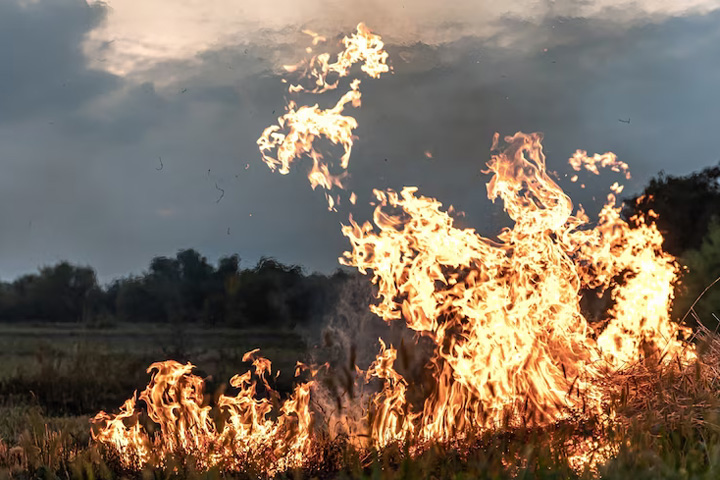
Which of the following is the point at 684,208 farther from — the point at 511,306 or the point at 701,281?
the point at 511,306

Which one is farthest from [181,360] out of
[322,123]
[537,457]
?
[537,457]

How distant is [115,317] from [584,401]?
33.5 m

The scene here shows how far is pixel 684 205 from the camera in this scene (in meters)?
37.4

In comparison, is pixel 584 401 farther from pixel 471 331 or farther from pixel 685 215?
pixel 685 215

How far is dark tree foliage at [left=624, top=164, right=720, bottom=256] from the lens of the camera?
3606 cm

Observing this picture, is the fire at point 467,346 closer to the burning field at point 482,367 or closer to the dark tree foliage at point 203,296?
the burning field at point 482,367

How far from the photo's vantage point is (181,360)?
3092cm

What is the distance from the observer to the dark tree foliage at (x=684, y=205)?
36.1 m

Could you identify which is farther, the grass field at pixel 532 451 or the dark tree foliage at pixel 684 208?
the dark tree foliage at pixel 684 208

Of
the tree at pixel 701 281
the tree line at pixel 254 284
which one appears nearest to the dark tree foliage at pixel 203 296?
the tree line at pixel 254 284

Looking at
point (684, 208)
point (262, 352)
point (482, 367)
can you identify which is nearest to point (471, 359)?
point (482, 367)

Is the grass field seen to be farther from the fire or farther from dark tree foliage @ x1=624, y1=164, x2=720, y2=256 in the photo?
dark tree foliage @ x1=624, y1=164, x2=720, y2=256

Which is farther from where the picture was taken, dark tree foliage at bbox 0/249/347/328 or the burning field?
dark tree foliage at bbox 0/249/347/328

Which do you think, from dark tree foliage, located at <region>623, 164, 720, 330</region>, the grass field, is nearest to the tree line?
dark tree foliage, located at <region>623, 164, 720, 330</region>
